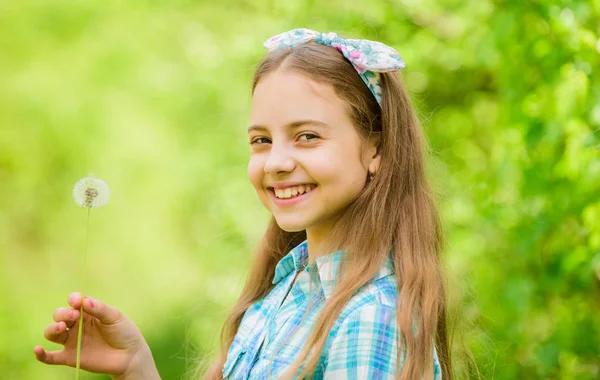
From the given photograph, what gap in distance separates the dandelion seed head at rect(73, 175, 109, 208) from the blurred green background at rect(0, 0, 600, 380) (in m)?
0.78

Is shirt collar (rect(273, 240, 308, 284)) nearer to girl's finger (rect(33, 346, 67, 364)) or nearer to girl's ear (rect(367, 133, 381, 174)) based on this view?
girl's ear (rect(367, 133, 381, 174))

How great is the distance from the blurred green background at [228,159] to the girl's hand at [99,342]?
0.64m

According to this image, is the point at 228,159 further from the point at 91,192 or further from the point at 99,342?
the point at 91,192

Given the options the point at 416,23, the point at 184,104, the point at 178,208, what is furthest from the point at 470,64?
the point at 178,208

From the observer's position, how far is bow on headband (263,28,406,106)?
167 centimetres

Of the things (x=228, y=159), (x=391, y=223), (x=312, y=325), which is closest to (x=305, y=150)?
(x=391, y=223)

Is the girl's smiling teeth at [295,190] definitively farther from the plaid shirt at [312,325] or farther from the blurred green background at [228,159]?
the blurred green background at [228,159]

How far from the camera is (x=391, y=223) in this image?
166 centimetres

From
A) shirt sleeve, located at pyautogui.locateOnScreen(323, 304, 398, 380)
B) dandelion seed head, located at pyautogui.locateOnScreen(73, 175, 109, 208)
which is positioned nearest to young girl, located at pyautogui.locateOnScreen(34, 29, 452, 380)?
shirt sleeve, located at pyautogui.locateOnScreen(323, 304, 398, 380)

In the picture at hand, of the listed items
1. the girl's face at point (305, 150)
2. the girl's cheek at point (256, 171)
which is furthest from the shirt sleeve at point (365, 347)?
the girl's cheek at point (256, 171)

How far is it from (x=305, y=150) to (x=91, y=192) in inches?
16.8

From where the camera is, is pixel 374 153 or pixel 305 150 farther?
pixel 374 153

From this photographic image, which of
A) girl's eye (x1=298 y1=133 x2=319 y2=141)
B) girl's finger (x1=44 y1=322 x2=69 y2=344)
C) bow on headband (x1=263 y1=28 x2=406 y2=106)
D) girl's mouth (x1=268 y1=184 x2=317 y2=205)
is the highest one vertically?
bow on headband (x1=263 y1=28 x2=406 y2=106)

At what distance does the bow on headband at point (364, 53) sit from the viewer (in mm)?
1668
